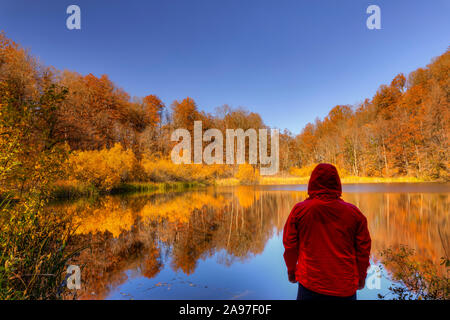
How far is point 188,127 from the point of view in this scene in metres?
40.3

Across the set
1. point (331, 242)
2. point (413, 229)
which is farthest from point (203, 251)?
point (413, 229)

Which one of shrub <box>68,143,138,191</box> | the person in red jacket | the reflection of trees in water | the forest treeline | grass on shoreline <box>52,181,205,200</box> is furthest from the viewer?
the forest treeline

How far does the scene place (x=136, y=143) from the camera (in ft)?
105

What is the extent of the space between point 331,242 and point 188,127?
131 ft

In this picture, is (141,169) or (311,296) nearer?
(311,296)

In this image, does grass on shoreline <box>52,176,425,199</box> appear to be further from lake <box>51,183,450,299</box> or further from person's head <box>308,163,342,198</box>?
person's head <box>308,163,342,198</box>

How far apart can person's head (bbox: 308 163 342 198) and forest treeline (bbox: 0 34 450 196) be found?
16761 mm

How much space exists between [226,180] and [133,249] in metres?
29.1

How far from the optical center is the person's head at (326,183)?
5.47 ft

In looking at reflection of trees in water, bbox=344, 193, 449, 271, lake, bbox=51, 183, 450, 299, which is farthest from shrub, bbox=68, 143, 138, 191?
reflection of trees in water, bbox=344, 193, 449, 271

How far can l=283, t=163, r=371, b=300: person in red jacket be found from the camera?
164cm

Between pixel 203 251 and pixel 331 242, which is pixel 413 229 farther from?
pixel 331 242

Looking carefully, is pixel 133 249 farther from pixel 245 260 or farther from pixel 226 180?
pixel 226 180
